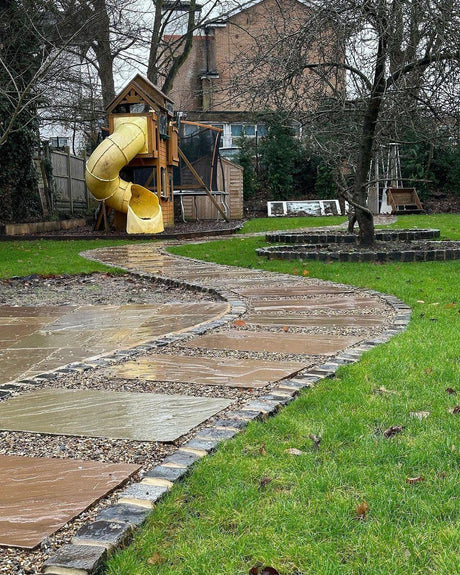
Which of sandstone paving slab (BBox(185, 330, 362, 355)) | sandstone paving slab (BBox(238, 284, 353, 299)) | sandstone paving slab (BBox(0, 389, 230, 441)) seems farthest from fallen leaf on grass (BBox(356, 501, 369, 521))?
sandstone paving slab (BBox(238, 284, 353, 299))

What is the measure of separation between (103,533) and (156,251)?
11.0m

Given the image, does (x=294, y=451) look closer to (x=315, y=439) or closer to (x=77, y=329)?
(x=315, y=439)

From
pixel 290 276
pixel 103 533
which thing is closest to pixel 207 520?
pixel 103 533

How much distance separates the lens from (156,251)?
42.7ft

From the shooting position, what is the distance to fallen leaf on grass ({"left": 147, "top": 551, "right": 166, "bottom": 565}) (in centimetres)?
204

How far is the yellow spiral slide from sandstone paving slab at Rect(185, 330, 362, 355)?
11.3 meters

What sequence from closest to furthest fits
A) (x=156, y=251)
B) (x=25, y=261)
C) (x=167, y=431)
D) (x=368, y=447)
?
(x=368, y=447)
(x=167, y=431)
(x=25, y=261)
(x=156, y=251)

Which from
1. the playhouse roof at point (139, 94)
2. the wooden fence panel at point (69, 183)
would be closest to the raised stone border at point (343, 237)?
the playhouse roof at point (139, 94)

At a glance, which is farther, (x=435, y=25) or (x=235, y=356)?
(x=435, y=25)

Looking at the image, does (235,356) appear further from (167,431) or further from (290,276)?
(290,276)

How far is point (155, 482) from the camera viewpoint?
257cm

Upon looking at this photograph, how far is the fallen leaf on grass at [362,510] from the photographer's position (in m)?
2.25

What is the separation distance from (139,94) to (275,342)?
1453 cm

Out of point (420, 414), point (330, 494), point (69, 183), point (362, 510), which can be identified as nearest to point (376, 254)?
point (420, 414)
